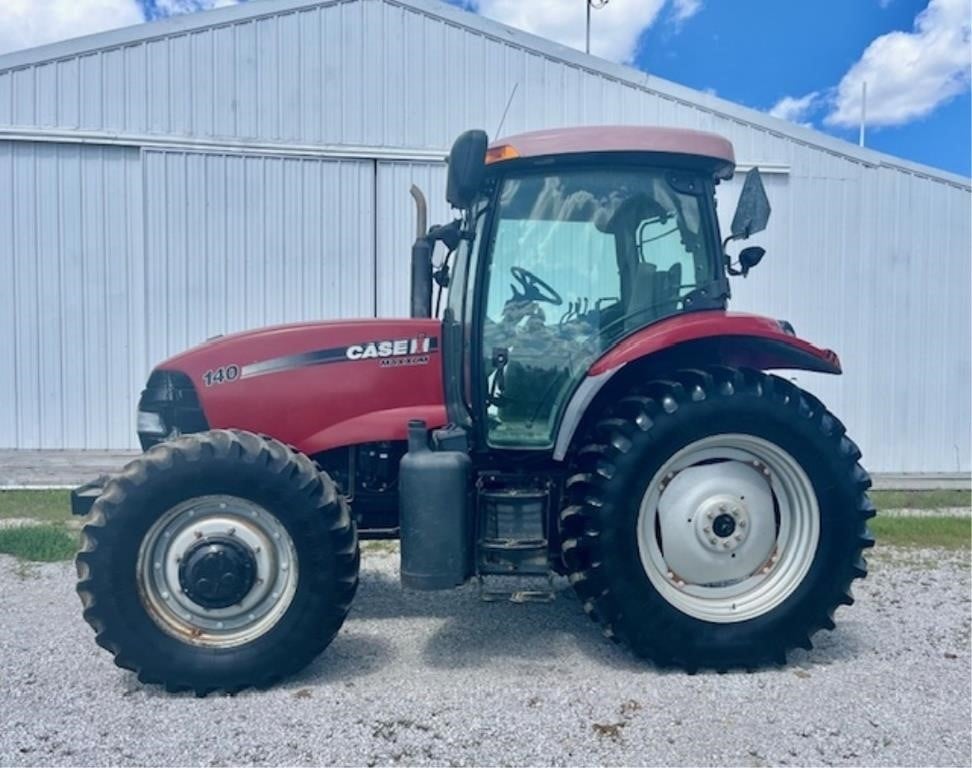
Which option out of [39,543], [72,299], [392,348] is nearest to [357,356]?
[392,348]

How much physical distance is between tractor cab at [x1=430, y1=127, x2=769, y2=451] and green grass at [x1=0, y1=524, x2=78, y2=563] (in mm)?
3312

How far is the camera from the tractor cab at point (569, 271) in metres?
3.47

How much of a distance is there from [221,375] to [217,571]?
94cm

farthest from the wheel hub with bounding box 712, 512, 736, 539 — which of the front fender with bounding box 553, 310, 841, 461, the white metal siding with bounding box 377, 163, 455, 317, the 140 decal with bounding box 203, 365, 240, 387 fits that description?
the white metal siding with bounding box 377, 163, 455, 317

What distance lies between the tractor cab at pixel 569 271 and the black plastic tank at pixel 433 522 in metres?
0.35

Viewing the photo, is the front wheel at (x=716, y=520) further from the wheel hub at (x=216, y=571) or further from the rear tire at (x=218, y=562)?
the wheel hub at (x=216, y=571)

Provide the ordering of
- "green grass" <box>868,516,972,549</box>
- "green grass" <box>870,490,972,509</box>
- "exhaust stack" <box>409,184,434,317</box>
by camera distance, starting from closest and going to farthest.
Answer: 1. "exhaust stack" <box>409,184,434,317</box>
2. "green grass" <box>868,516,972,549</box>
3. "green grass" <box>870,490,972,509</box>

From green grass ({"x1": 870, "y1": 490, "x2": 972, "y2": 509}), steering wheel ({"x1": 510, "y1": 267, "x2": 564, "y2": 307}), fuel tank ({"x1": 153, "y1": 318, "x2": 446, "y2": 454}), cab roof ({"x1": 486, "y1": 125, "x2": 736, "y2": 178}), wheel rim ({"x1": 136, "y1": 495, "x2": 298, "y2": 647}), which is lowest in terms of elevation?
green grass ({"x1": 870, "y1": 490, "x2": 972, "y2": 509})

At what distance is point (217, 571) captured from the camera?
3074mm

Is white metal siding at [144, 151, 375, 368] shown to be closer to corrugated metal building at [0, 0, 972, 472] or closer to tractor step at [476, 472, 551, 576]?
corrugated metal building at [0, 0, 972, 472]

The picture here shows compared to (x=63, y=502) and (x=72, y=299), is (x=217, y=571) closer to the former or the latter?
(x=63, y=502)

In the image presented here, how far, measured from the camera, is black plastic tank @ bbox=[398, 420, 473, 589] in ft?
10.6

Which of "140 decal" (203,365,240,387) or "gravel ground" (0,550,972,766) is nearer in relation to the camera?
"gravel ground" (0,550,972,766)

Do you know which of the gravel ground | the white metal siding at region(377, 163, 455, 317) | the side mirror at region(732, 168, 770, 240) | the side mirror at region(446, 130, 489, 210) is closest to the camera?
the gravel ground
